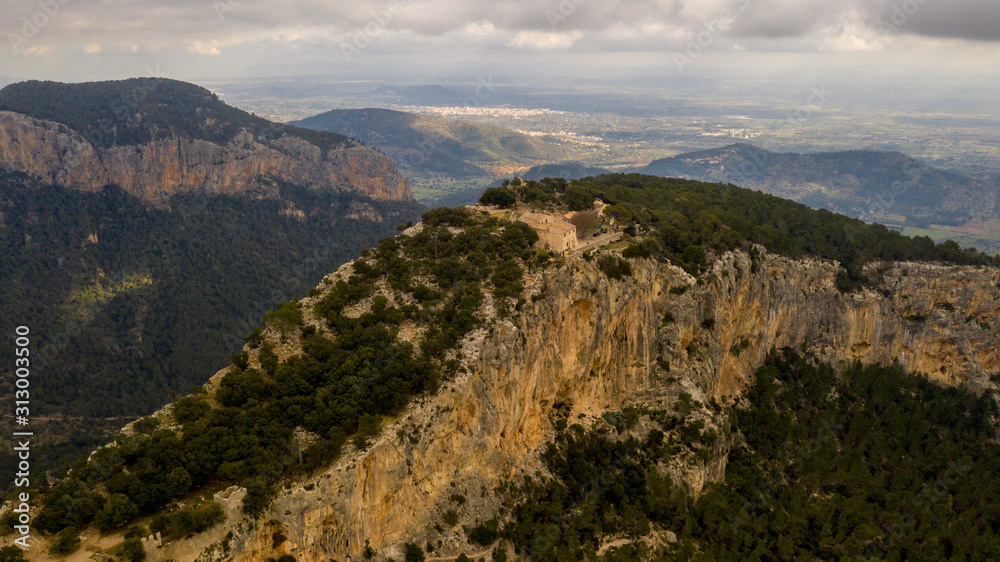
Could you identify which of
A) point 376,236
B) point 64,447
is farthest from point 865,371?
point 376,236

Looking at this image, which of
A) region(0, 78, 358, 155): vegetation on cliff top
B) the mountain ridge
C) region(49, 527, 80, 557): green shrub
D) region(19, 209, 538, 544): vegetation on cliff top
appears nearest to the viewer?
region(49, 527, 80, 557): green shrub

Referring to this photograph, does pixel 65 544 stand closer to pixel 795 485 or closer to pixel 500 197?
pixel 500 197

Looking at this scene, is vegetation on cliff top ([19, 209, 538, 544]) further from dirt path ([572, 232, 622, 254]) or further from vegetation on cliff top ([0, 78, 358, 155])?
vegetation on cliff top ([0, 78, 358, 155])

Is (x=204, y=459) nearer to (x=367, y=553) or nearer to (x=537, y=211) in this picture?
(x=367, y=553)

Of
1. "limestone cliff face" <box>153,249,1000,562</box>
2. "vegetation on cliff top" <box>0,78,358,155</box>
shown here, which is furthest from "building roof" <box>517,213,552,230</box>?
"vegetation on cliff top" <box>0,78,358,155</box>

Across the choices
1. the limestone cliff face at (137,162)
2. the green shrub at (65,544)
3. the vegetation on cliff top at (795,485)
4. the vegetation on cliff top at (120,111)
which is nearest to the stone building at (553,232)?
the vegetation on cliff top at (795,485)

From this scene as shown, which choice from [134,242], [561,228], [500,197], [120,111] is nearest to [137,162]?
[120,111]
